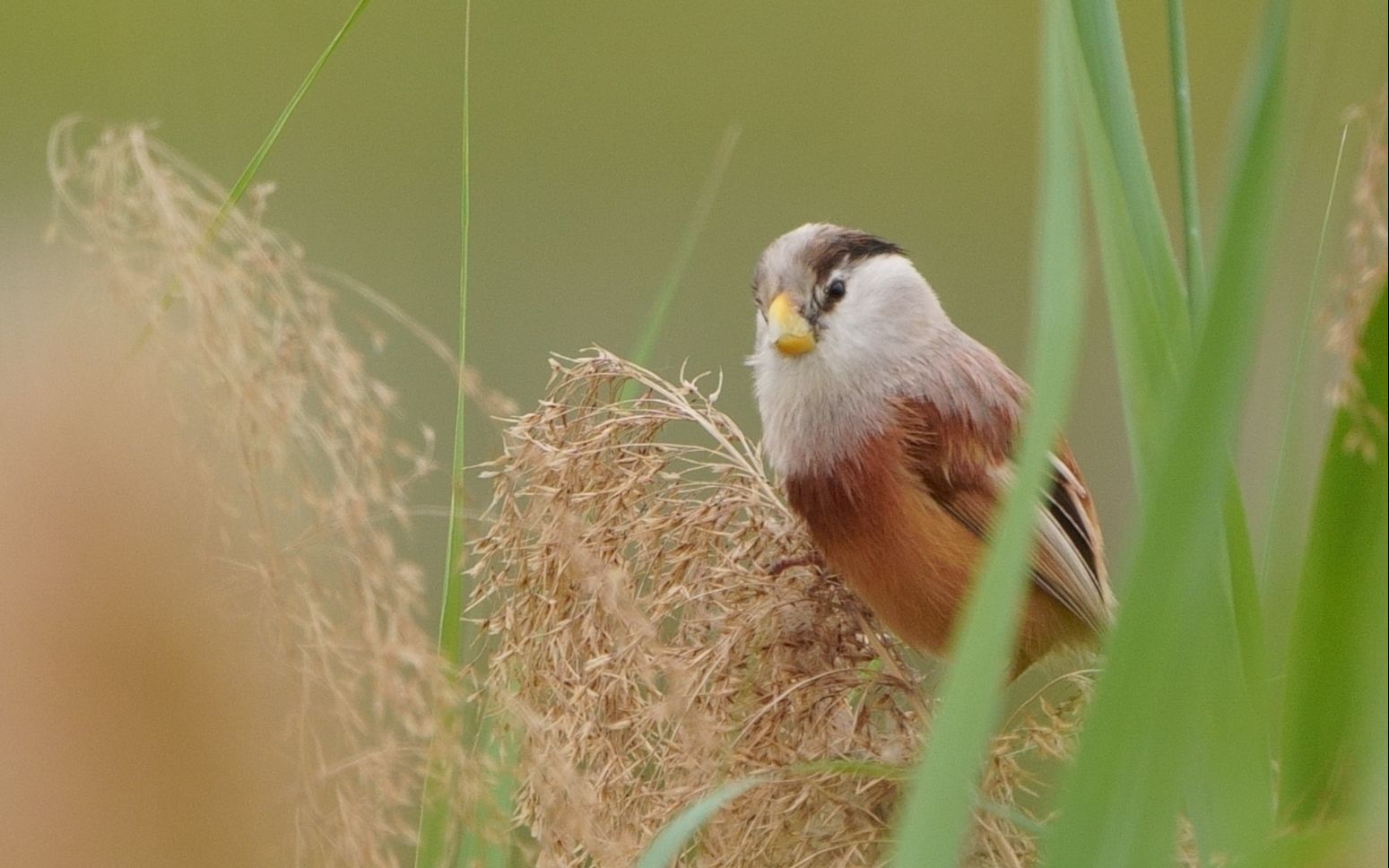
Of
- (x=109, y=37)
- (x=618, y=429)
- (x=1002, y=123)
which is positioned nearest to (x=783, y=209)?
(x=1002, y=123)

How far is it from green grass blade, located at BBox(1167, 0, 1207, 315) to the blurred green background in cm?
207

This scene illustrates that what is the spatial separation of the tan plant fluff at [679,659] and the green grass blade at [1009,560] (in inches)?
14.6

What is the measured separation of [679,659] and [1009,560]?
52cm

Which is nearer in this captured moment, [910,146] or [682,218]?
[682,218]

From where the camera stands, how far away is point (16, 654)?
687 millimetres

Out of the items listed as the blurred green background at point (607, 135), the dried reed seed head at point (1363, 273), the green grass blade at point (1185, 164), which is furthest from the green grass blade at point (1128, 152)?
the blurred green background at point (607, 135)

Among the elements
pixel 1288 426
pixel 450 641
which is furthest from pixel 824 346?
pixel 1288 426

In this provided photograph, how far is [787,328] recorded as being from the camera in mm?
1320

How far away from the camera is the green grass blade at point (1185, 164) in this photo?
0.75m

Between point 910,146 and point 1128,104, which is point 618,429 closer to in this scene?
point 1128,104

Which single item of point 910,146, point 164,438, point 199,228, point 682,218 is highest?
point 910,146

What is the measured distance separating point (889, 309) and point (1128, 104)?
2.29 ft

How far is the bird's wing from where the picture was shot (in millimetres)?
1359

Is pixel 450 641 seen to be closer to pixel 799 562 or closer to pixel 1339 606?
pixel 799 562
